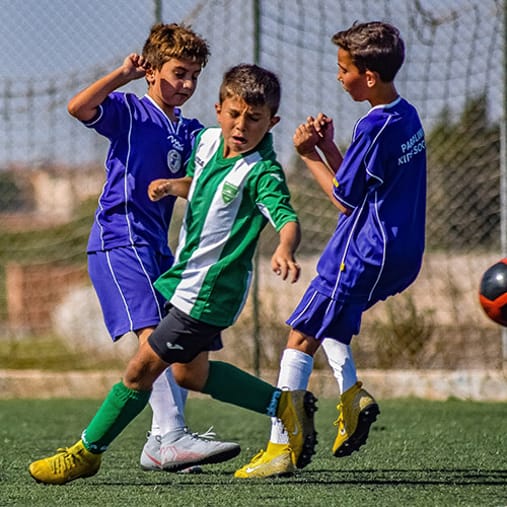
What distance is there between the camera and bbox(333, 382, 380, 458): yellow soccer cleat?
4273 mm

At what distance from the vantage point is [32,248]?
1050 cm

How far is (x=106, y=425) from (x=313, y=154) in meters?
1.30

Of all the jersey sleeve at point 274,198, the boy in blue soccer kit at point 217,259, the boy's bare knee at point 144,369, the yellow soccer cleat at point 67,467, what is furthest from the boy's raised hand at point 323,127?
the yellow soccer cleat at point 67,467

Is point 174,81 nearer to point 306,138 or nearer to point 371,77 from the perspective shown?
point 306,138

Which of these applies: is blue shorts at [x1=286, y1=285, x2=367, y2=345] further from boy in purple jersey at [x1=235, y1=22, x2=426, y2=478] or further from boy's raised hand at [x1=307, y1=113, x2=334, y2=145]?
boy's raised hand at [x1=307, y1=113, x2=334, y2=145]

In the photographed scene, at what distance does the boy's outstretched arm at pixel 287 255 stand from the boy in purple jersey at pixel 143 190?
0.95 metres

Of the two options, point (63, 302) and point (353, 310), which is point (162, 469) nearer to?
point (353, 310)

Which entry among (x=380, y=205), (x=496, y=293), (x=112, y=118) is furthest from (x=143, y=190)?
(x=496, y=293)

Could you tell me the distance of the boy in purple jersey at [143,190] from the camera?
14.8 ft

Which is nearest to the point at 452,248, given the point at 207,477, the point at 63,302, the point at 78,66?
the point at 78,66

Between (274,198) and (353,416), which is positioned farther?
(353,416)

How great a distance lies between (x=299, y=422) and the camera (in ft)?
13.2

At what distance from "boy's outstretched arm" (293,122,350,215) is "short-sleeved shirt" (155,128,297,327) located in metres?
0.34

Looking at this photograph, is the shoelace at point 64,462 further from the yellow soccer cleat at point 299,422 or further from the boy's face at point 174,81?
the boy's face at point 174,81
